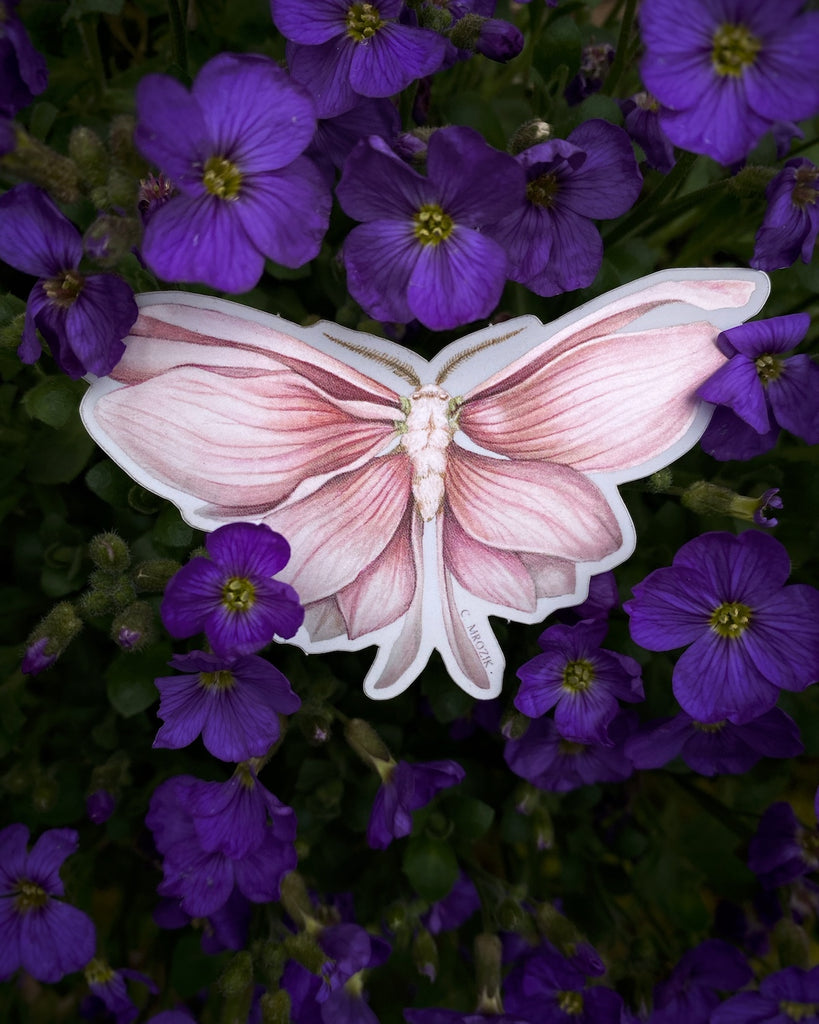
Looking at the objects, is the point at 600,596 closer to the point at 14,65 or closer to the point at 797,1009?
the point at 797,1009

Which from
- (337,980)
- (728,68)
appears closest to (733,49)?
(728,68)

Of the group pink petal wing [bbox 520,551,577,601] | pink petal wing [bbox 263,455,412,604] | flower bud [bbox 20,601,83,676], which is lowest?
flower bud [bbox 20,601,83,676]

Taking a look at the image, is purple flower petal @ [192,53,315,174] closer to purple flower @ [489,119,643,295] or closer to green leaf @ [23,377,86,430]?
purple flower @ [489,119,643,295]

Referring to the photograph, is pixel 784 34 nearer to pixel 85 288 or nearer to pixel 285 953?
pixel 85 288

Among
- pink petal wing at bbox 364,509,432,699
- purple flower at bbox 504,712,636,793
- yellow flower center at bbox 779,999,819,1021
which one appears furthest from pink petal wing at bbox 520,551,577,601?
yellow flower center at bbox 779,999,819,1021

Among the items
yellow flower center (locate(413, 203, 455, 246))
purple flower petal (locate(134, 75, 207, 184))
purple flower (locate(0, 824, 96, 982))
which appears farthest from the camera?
purple flower (locate(0, 824, 96, 982))

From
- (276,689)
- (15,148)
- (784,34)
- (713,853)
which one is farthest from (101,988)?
(784,34)
